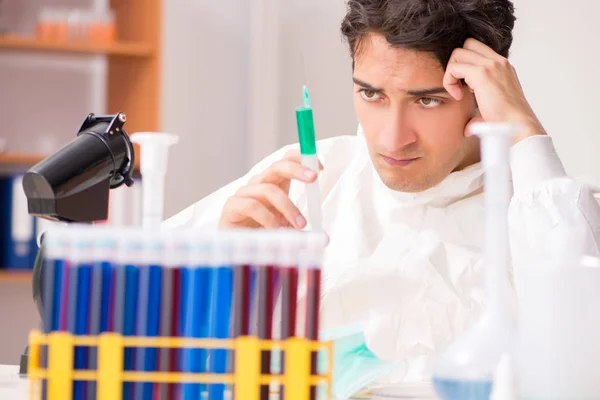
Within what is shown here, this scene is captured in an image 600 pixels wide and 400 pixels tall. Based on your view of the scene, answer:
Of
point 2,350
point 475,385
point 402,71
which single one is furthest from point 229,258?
point 2,350

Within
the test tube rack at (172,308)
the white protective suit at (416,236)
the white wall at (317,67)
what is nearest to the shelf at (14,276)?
the white wall at (317,67)

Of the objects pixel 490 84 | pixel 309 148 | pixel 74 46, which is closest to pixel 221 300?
pixel 309 148

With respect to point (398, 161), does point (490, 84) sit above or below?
above

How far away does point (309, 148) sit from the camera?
0.99 m

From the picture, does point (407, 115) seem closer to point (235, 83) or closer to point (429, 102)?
point (429, 102)

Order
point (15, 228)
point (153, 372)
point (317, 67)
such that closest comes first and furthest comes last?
point (153, 372)
point (15, 228)
point (317, 67)

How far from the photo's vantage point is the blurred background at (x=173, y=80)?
9.96 ft

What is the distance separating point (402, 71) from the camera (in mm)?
1511

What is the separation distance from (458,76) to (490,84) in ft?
0.27

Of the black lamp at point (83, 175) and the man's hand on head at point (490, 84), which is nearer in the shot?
the black lamp at point (83, 175)

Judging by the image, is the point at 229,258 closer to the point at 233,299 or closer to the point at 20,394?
the point at 233,299

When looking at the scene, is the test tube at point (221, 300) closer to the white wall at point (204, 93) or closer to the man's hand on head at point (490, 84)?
the man's hand on head at point (490, 84)

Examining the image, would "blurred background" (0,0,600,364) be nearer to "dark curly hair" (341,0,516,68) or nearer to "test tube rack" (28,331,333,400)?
"dark curly hair" (341,0,516,68)

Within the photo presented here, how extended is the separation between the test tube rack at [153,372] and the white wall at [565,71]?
5.59ft
